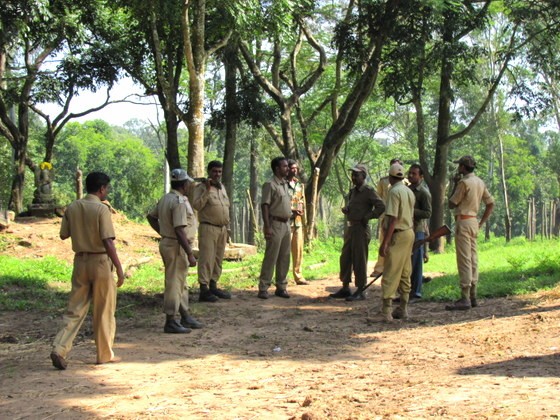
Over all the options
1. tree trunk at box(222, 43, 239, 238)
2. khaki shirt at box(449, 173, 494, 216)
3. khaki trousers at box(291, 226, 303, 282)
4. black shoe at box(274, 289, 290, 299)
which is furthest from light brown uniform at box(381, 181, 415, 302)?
tree trunk at box(222, 43, 239, 238)

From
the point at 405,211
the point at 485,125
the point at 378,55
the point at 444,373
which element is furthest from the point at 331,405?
the point at 485,125

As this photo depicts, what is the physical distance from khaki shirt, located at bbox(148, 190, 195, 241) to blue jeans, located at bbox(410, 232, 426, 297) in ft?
11.7

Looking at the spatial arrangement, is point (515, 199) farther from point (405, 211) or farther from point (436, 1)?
point (405, 211)

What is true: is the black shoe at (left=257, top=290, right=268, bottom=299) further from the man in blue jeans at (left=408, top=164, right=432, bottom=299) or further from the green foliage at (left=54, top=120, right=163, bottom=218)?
the green foliage at (left=54, top=120, right=163, bottom=218)

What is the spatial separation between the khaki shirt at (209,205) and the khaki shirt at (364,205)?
1.88 metres

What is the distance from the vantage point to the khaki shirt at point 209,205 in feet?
32.2

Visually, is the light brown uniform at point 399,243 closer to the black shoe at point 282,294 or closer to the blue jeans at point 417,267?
the blue jeans at point 417,267

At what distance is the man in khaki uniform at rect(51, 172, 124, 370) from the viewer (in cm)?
612

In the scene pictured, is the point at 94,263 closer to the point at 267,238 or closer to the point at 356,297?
the point at 267,238

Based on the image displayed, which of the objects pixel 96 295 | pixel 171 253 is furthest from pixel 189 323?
pixel 96 295

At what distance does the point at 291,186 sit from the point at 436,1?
19.5 feet

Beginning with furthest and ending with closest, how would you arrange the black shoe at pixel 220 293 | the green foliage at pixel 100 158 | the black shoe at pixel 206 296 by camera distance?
1. the green foliage at pixel 100 158
2. the black shoe at pixel 220 293
3. the black shoe at pixel 206 296

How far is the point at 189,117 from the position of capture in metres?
12.8

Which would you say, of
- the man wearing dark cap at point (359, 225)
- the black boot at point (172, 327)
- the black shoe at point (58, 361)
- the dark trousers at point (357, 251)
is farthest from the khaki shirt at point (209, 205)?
the black shoe at point (58, 361)
